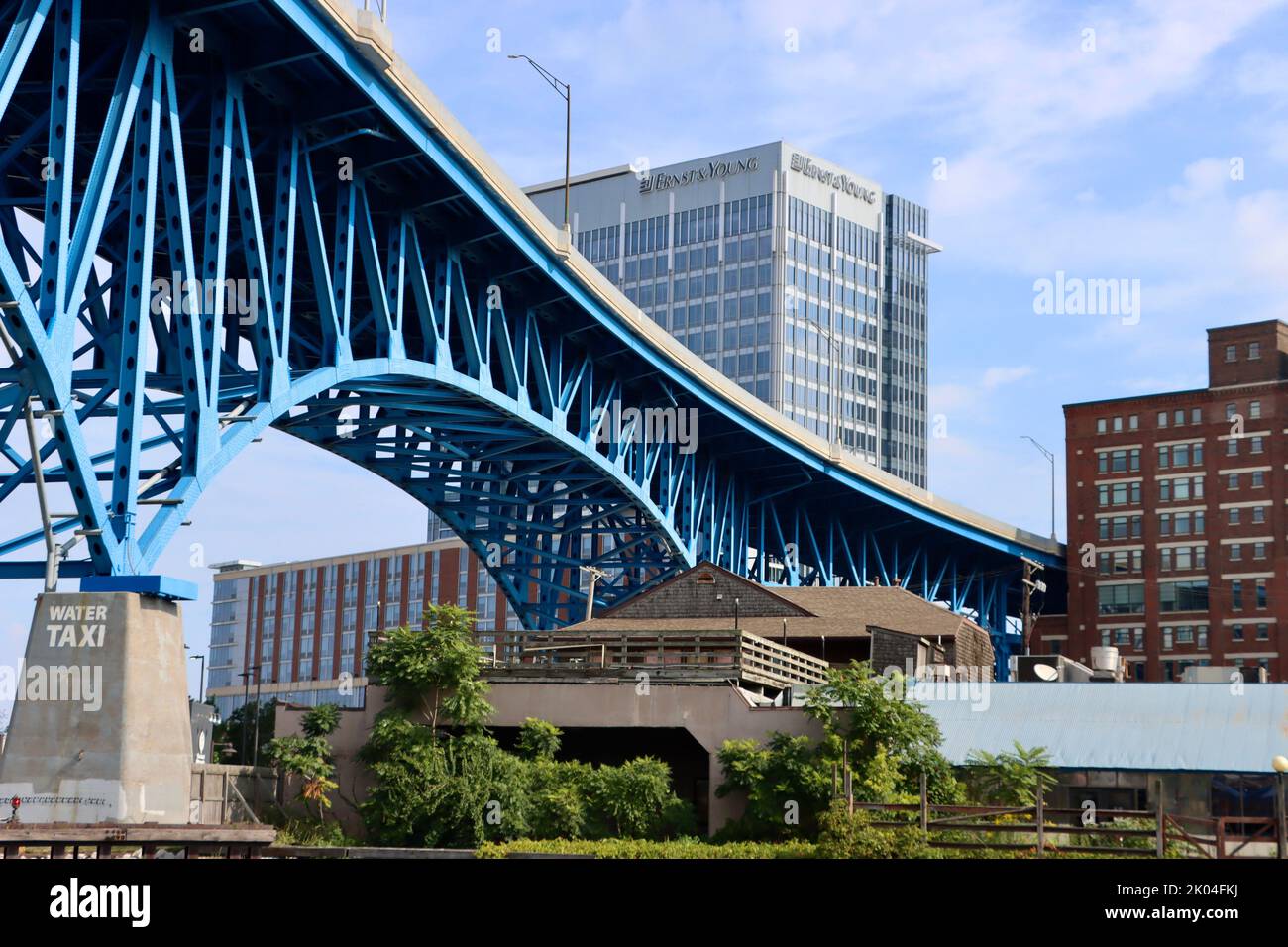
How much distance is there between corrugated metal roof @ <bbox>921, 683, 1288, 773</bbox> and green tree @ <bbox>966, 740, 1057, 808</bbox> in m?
1.20

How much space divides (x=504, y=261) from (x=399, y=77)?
13599 millimetres

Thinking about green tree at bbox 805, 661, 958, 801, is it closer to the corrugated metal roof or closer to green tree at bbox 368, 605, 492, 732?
the corrugated metal roof

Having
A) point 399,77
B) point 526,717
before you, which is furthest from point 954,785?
point 399,77

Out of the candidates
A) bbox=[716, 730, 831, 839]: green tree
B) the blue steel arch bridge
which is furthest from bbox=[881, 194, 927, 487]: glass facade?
bbox=[716, 730, 831, 839]: green tree

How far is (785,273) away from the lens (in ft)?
538

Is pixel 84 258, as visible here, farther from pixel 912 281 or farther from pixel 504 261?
pixel 912 281

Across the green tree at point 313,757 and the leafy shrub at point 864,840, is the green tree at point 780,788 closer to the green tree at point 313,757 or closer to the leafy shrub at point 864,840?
the leafy shrub at point 864,840

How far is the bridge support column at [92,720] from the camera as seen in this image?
92.1 feet

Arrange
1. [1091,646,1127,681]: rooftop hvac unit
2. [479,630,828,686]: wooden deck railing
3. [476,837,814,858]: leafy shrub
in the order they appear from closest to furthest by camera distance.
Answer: [476,837,814,858]: leafy shrub < [479,630,828,686]: wooden deck railing < [1091,646,1127,681]: rooftop hvac unit

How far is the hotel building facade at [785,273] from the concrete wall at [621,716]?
123 meters

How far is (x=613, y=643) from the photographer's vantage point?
43062mm

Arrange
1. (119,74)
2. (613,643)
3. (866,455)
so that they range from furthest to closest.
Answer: (866,455) → (613,643) → (119,74)

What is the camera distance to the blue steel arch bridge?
30391mm

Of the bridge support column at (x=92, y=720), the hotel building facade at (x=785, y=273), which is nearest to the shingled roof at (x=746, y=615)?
the bridge support column at (x=92, y=720)
